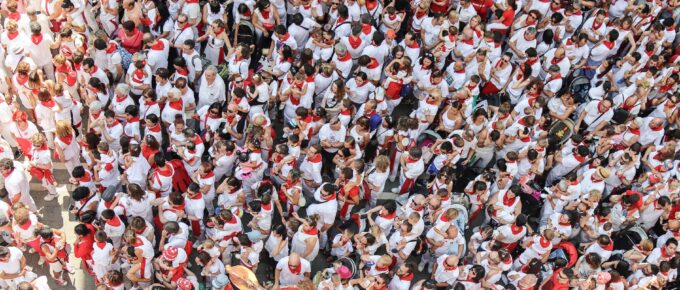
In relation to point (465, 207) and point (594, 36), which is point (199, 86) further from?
point (594, 36)

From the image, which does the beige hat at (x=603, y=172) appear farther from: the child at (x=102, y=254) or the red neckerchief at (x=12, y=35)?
the red neckerchief at (x=12, y=35)

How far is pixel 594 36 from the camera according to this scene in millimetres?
14062

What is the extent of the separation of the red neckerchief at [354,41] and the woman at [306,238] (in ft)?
12.9

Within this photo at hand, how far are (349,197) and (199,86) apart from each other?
11.7 ft

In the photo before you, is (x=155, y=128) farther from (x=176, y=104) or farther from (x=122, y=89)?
(x=122, y=89)

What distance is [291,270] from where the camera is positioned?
32.7ft

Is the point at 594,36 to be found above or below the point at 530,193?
above

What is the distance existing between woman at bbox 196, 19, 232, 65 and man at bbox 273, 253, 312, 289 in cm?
453

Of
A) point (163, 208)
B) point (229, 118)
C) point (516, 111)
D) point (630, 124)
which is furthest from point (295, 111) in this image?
point (630, 124)

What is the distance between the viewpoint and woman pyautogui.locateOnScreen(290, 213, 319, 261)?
1019 cm

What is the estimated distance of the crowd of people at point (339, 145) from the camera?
10.3m

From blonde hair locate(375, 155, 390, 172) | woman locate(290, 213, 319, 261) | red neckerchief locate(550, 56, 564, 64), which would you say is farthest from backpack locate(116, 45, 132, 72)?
red neckerchief locate(550, 56, 564, 64)

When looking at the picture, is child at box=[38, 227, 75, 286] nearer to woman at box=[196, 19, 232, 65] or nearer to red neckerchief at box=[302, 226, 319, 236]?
red neckerchief at box=[302, 226, 319, 236]

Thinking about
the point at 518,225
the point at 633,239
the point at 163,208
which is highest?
the point at 163,208
